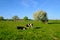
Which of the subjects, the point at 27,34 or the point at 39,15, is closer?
the point at 27,34

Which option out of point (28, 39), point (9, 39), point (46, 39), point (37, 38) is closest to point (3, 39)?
point (9, 39)

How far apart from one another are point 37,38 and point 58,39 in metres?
3.65

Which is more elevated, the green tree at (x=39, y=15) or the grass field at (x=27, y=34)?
the green tree at (x=39, y=15)

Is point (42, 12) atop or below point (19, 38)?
atop

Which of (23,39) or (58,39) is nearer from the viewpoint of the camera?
(23,39)

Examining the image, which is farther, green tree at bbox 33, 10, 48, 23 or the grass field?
green tree at bbox 33, 10, 48, 23

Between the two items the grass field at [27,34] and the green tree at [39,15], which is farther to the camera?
the green tree at [39,15]

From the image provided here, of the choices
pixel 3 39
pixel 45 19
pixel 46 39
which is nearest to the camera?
pixel 3 39

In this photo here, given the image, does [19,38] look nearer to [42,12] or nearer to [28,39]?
[28,39]

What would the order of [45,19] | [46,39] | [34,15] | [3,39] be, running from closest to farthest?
[3,39], [46,39], [45,19], [34,15]

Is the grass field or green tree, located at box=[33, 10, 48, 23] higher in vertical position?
green tree, located at box=[33, 10, 48, 23]

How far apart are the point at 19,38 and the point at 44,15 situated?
215 feet

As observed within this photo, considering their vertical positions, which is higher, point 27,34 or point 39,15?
point 39,15

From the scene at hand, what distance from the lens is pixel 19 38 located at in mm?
17828
